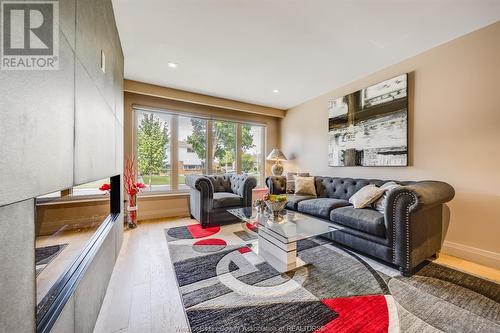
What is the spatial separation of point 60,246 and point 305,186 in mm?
3384

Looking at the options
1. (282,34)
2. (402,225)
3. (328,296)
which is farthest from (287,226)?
(282,34)

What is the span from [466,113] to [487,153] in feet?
1.64

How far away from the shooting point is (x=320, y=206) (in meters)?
2.94

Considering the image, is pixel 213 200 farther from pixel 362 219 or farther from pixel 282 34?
pixel 282 34

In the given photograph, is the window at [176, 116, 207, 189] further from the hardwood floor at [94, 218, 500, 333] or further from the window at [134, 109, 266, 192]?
the hardwood floor at [94, 218, 500, 333]

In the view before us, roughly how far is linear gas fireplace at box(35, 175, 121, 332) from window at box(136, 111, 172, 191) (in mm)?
2442

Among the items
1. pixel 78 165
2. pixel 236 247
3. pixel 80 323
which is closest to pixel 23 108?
pixel 78 165

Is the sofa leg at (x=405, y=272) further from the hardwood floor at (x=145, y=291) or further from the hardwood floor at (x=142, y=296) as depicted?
the hardwood floor at (x=142, y=296)

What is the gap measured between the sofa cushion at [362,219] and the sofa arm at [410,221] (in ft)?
0.29

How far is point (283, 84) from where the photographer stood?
3.73 m

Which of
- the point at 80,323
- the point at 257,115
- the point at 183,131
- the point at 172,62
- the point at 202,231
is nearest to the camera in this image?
the point at 80,323

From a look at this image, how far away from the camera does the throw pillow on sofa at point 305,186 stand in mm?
3773

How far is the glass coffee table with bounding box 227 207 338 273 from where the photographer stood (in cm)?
203

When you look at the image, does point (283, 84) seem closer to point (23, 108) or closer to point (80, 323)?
point (23, 108)
